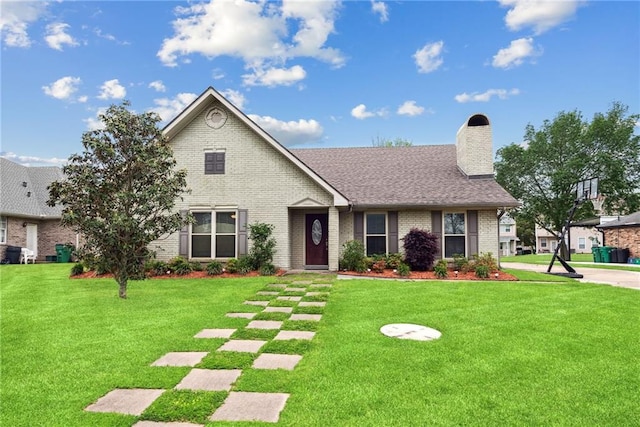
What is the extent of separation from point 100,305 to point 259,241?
5767 mm

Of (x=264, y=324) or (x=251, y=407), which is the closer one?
(x=251, y=407)

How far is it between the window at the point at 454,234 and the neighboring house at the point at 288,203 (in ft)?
0.12

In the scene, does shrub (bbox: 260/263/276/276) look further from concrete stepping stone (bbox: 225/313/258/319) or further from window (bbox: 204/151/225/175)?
concrete stepping stone (bbox: 225/313/258/319)

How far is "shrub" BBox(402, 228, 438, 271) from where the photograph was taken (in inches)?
512

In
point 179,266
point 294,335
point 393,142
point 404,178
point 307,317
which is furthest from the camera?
point 393,142

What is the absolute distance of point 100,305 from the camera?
7.64 meters

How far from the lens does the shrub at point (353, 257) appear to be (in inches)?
519

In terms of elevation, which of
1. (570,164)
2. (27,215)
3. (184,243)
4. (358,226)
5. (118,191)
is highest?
(570,164)

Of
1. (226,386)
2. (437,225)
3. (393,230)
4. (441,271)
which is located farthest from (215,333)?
(437,225)

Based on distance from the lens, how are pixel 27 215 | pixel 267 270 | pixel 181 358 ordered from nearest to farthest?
pixel 181 358
pixel 267 270
pixel 27 215

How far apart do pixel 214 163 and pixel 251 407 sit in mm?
11593

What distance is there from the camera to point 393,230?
14.4m

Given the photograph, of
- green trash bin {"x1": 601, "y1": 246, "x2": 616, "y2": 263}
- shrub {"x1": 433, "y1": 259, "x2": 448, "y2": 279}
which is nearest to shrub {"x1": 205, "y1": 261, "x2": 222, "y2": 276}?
shrub {"x1": 433, "y1": 259, "x2": 448, "y2": 279}

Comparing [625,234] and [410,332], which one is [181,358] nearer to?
[410,332]
